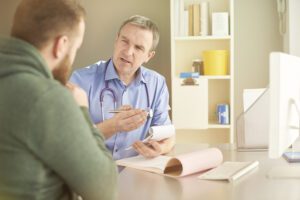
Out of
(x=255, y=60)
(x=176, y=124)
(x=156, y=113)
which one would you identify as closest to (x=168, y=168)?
(x=156, y=113)

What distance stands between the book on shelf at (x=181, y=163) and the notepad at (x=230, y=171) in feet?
0.14

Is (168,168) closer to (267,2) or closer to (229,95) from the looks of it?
(229,95)

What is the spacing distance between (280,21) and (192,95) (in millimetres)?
1001

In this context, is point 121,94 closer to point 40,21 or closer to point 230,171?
point 230,171

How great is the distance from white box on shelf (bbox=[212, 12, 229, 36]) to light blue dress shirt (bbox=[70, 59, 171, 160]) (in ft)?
3.08

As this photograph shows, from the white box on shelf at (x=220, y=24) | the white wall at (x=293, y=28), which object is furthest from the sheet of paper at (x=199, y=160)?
the white wall at (x=293, y=28)

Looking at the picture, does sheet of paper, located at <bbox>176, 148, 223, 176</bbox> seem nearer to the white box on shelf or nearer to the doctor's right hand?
the doctor's right hand

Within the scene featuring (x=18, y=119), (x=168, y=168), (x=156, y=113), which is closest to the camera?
(x=18, y=119)

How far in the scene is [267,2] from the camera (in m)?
3.58

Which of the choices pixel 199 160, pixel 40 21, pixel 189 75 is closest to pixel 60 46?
pixel 40 21

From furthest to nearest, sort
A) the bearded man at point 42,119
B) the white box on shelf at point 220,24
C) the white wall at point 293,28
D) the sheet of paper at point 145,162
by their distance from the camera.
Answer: the white wall at point 293,28, the white box on shelf at point 220,24, the sheet of paper at point 145,162, the bearded man at point 42,119

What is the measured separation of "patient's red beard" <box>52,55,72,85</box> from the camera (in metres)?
1.02

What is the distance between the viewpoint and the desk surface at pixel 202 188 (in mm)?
1371

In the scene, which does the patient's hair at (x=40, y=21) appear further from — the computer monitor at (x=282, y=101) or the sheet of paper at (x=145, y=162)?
the sheet of paper at (x=145, y=162)
